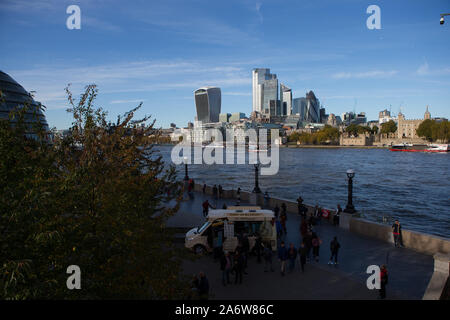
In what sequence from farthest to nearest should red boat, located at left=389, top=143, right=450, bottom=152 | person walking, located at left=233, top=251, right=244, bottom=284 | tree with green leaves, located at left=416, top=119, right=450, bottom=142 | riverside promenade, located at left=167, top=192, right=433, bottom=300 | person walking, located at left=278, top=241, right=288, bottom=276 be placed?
1. tree with green leaves, located at left=416, top=119, right=450, bottom=142
2. red boat, located at left=389, top=143, right=450, bottom=152
3. person walking, located at left=278, top=241, right=288, bottom=276
4. person walking, located at left=233, top=251, right=244, bottom=284
5. riverside promenade, located at left=167, top=192, right=433, bottom=300

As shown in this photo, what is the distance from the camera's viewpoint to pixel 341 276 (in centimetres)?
878

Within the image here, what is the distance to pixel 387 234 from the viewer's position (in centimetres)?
1169

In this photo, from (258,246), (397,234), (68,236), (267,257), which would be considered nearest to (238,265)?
(267,257)

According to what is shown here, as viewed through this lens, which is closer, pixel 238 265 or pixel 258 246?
pixel 238 265

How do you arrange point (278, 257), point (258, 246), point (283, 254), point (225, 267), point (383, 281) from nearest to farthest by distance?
point (383, 281) < point (225, 267) < point (283, 254) < point (278, 257) < point (258, 246)

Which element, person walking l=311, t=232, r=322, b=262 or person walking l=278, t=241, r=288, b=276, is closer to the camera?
person walking l=278, t=241, r=288, b=276

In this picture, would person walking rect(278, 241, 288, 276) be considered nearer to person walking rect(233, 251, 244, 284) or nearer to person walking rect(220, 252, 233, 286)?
person walking rect(233, 251, 244, 284)

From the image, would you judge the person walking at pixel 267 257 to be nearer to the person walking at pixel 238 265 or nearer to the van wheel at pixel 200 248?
the person walking at pixel 238 265

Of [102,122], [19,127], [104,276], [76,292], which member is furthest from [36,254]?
[102,122]

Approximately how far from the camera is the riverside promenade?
7871mm

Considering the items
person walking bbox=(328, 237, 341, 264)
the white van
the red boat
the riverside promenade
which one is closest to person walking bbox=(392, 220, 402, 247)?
the riverside promenade

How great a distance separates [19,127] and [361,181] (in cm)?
4677

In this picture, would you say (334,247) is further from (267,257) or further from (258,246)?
(258,246)

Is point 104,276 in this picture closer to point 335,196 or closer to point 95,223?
point 95,223
